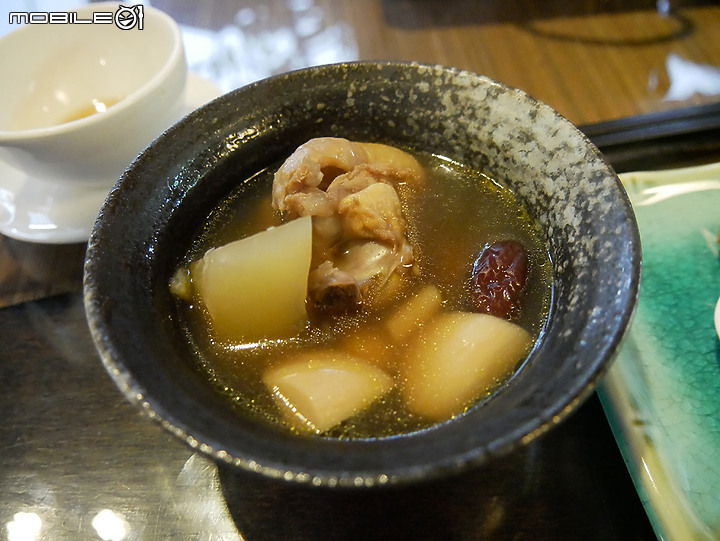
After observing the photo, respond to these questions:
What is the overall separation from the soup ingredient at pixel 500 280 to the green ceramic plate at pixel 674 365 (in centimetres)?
33

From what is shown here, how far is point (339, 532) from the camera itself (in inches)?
53.1

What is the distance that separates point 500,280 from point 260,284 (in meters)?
0.63

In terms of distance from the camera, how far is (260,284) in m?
1.38

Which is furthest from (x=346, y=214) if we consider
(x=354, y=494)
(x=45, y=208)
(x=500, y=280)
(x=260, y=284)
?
(x=45, y=208)

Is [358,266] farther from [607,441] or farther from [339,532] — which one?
[607,441]

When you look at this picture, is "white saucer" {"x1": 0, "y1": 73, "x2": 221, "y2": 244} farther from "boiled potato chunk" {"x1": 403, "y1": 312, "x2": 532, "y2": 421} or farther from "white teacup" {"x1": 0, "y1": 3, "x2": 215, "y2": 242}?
"boiled potato chunk" {"x1": 403, "y1": 312, "x2": 532, "y2": 421}

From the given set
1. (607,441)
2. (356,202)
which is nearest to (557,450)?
(607,441)

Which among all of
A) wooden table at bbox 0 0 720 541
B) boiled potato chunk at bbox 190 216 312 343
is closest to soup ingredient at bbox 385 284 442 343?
boiled potato chunk at bbox 190 216 312 343

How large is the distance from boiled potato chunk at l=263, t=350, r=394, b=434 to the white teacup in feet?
3.55

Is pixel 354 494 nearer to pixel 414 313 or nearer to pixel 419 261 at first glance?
pixel 414 313

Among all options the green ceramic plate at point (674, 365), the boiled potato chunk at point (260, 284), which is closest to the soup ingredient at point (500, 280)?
the green ceramic plate at point (674, 365)

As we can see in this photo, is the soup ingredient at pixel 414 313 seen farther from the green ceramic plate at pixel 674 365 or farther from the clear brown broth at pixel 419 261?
the green ceramic plate at pixel 674 365

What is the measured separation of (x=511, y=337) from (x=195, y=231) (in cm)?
96

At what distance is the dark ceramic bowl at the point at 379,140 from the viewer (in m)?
1.01
